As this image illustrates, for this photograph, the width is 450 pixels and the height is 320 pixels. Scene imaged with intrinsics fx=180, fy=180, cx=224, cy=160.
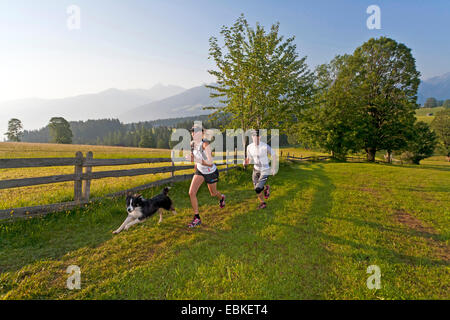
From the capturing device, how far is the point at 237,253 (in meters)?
4.08

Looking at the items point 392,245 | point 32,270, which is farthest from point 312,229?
point 32,270

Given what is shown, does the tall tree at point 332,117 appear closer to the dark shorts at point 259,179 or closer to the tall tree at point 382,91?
the tall tree at point 382,91

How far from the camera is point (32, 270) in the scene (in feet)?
11.5

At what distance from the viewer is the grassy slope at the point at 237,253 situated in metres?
3.04

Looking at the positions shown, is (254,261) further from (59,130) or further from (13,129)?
(13,129)

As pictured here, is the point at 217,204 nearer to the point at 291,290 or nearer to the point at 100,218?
the point at 100,218

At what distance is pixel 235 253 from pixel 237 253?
0.15 ft

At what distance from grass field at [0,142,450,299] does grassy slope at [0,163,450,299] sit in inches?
0.8

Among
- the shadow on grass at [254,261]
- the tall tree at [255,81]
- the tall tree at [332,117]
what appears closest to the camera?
the shadow on grass at [254,261]

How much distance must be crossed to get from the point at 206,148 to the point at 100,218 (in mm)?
4247

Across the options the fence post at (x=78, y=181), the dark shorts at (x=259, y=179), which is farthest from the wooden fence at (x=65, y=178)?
the dark shorts at (x=259, y=179)

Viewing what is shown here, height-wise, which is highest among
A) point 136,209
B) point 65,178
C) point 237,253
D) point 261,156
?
point 261,156

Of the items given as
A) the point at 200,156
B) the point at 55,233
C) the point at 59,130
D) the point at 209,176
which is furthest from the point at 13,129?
the point at 209,176

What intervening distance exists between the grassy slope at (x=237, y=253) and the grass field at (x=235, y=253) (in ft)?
0.07
